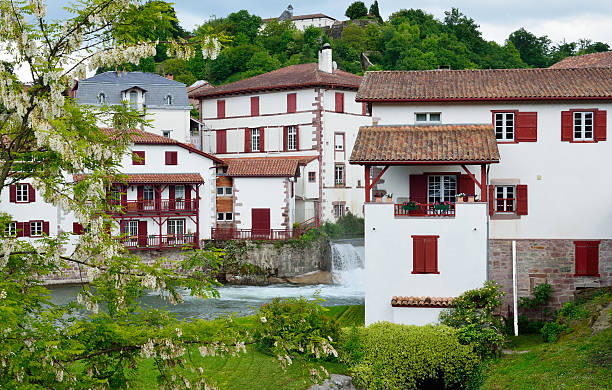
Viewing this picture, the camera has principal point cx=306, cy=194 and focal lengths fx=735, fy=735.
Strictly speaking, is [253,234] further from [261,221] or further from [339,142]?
[339,142]

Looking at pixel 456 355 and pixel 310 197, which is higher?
pixel 310 197

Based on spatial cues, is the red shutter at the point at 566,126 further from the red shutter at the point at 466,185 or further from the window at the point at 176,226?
the window at the point at 176,226

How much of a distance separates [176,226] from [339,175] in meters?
12.1

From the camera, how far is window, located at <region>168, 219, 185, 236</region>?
42.5m

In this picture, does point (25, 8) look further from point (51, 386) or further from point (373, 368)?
point (373, 368)

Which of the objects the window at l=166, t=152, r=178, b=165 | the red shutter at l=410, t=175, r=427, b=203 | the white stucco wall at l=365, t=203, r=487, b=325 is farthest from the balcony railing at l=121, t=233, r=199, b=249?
the white stucco wall at l=365, t=203, r=487, b=325

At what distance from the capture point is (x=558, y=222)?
24781mm

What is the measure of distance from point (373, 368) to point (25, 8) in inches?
498

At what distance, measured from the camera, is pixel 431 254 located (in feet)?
74.3

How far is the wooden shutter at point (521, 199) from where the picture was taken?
24.9 meters

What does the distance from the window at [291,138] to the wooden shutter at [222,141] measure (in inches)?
202

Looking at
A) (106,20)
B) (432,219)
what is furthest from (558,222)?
(106,20)

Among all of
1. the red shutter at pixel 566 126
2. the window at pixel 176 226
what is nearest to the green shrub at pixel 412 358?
the red shutter at pixel 566 126

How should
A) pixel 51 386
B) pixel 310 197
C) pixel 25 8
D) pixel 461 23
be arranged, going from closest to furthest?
pixel 51 386
pixel 25 8
pixel 310 197
pixel 461 23
